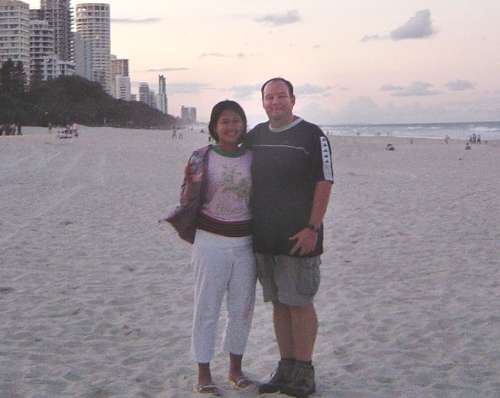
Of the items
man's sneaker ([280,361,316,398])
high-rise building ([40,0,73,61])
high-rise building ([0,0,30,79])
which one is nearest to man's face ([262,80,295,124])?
man's sneaker ([280,361,316,398])

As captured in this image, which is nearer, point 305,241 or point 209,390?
point 305,241

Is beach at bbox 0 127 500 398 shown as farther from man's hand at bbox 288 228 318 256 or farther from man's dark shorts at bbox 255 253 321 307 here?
man's hand at bbox 288 228 318 256

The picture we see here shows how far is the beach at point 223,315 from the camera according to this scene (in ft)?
13.5

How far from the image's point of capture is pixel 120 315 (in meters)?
5.41

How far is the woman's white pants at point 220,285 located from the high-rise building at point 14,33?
161 m

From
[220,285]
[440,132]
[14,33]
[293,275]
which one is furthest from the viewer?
[14,33]

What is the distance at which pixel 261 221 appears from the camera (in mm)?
3578

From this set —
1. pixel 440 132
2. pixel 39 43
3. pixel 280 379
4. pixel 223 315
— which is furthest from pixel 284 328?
pixel 39 43

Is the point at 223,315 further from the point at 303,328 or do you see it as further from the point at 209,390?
the point at 303,328

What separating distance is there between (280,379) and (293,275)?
2.30ft

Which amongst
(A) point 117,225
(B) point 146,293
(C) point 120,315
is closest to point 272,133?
(C) point 120,315

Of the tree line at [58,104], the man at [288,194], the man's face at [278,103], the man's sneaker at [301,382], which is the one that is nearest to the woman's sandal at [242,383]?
the man's sneaker at [301,382]

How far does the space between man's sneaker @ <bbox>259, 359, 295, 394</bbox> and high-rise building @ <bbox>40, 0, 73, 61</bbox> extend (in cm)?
18579

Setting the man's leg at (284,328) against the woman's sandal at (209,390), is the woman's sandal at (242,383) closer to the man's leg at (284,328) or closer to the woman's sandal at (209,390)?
the woman's sandal at (209,390)
